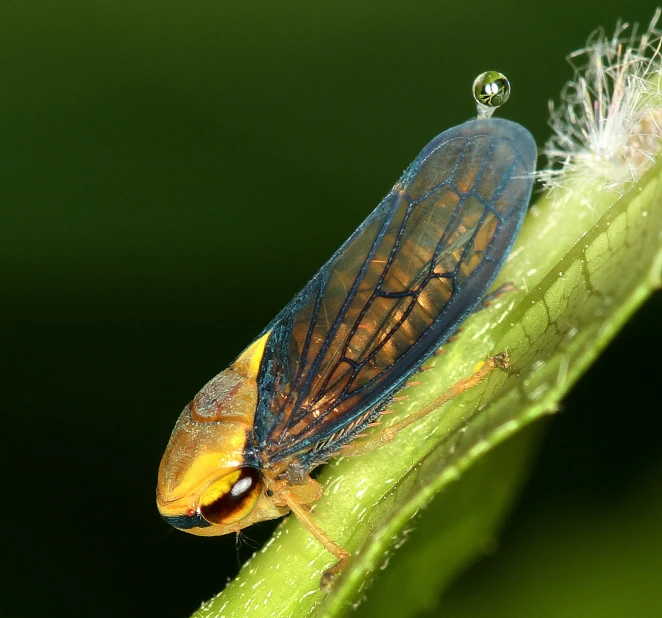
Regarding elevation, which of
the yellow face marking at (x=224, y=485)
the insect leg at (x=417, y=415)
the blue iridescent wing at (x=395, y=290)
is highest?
the blue iridescent wing at (x=395, y=290)

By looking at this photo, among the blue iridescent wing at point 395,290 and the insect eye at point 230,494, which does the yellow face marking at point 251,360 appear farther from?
the insect eye at point 230,494

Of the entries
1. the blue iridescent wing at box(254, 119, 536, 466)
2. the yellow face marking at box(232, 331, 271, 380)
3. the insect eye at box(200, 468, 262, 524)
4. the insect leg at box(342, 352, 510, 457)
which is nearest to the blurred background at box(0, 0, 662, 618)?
the insect eye at box(200, 468, 262, 524)

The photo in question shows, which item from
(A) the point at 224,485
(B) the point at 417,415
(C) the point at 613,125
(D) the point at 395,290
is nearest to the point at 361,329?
(D) the point at 395,290

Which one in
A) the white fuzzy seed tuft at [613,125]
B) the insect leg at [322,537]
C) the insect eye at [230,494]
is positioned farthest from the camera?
the insect eye at [230,494]

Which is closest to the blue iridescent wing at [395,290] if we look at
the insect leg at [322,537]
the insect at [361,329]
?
the insect at [361,329]

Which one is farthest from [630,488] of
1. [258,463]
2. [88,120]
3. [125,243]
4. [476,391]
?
[88,120]

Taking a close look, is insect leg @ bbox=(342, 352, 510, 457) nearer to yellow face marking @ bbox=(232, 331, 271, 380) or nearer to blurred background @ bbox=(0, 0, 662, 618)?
yellow face marking @ bbox=(232, 331, 271, 380)
